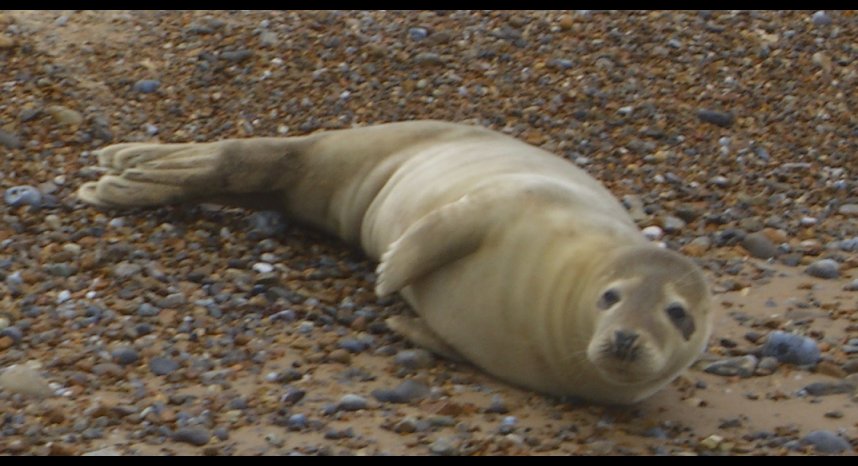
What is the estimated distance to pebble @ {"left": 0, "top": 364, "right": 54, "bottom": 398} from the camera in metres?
4.89

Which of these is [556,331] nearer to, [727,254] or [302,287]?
[302,287]

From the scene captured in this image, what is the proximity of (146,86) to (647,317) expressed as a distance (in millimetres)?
3693

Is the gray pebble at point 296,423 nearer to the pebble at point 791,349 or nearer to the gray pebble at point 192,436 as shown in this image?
the gray pebble at point 192,436

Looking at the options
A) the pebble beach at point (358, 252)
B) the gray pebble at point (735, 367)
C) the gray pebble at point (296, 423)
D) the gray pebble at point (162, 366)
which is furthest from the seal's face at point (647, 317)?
the gray pebble at point (162, 366)

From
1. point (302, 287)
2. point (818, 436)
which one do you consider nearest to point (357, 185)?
point (302, 287)

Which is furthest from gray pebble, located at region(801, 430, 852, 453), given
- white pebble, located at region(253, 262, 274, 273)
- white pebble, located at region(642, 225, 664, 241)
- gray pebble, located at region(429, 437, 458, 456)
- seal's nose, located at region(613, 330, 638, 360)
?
white pebble, located at region(253, 262, 274, 273)

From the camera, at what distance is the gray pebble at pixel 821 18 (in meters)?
9.30

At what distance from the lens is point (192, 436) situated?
15.3 ft

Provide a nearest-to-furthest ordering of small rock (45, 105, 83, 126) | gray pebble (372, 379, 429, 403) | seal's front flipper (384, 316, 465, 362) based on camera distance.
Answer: gray pebble (372, 379, 429, 403) < seal's front flipper (384, 316, 465, 362) < small rock (45, 105, 83, 126)

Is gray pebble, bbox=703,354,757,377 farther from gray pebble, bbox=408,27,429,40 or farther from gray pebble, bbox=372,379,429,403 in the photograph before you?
gray pebble, bbox=408,27,429,40

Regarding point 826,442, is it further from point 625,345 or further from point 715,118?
point 715,118

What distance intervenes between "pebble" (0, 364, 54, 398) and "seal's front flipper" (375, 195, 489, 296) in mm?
1221

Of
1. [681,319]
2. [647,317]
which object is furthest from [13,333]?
[681,319]

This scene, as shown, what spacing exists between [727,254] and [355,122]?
2009mm
